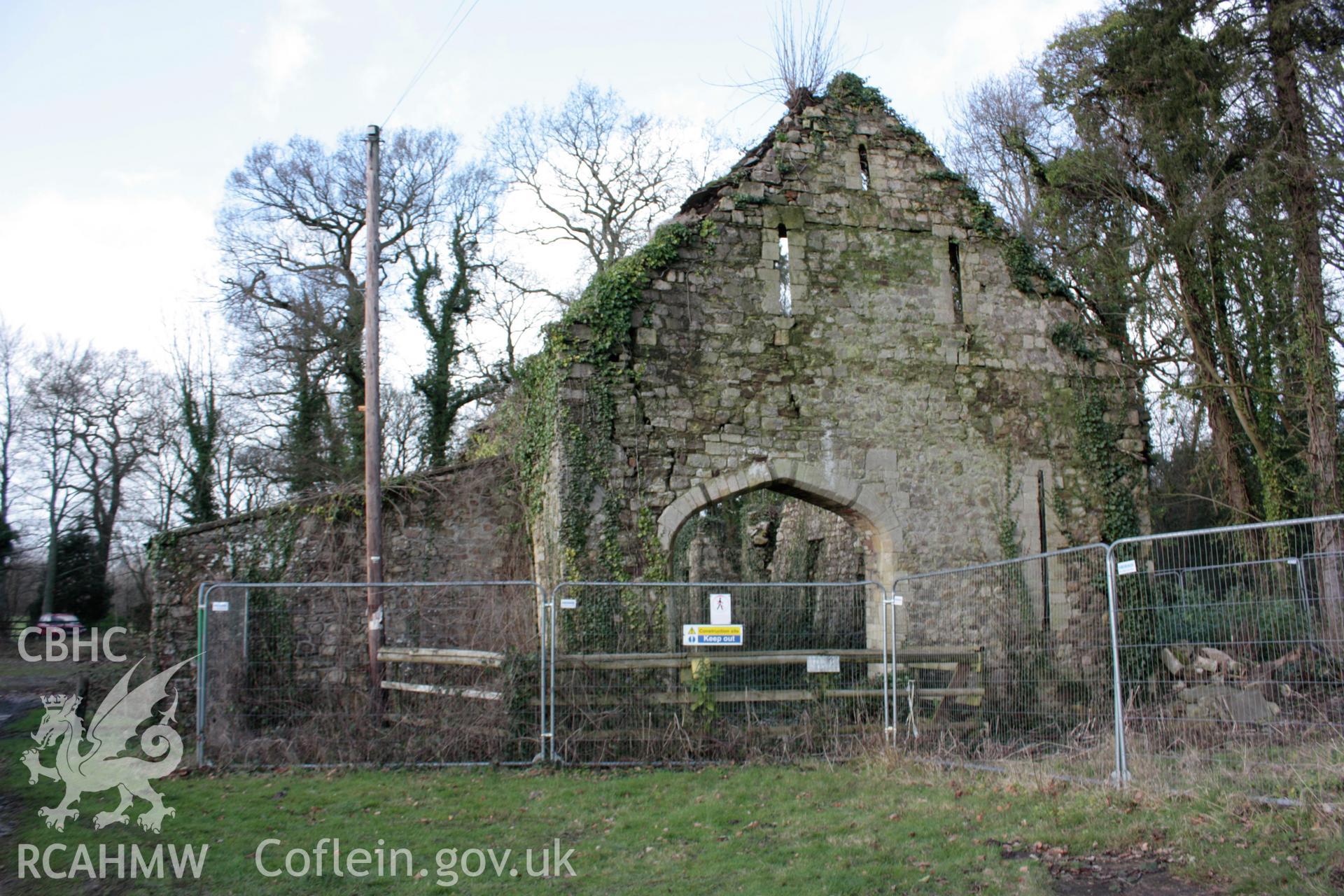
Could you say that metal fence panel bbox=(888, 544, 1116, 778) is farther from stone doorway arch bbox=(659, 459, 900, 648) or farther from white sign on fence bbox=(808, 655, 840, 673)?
white sign on fence bbox=(808, 655, 840, 673)

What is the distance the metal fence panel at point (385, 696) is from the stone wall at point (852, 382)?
6.14ft

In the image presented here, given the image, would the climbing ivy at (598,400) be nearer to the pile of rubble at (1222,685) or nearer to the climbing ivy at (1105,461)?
the climbing ivy at (1105,461)

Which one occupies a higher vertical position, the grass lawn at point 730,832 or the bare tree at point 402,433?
the bare tree at point 402,433

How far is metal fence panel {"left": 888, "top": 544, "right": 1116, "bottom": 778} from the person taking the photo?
25.9 feet

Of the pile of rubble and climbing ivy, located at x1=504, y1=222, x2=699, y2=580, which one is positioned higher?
climbing ivy, located at x1=504, y1=222, x2=699, y2=580

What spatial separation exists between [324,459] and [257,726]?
1637cm

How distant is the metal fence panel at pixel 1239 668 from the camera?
5652 mm

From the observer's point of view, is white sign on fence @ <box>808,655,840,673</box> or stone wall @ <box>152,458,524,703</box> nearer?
white sign on fence @ <box>808,655,840,673</box>

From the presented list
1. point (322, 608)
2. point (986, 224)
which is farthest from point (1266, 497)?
point (322, 608)

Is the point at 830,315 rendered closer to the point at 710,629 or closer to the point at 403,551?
the point at 710,629

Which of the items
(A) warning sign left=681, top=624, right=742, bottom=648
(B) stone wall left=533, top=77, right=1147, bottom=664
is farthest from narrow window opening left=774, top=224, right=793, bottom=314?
(A) warning sign left=681, top=624, right=742, bottom=648

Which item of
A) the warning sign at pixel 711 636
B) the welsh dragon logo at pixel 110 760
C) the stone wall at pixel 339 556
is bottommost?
the welsh dragon logo at pixel 110 760

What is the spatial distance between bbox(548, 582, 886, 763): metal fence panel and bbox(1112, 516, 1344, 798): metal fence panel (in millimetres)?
2948

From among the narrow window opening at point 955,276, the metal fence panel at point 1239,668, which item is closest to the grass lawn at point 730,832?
→ the metal fence panel at point 1239,668
